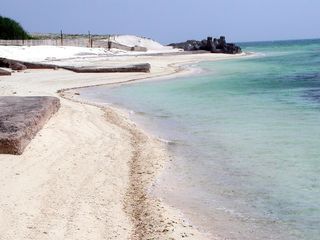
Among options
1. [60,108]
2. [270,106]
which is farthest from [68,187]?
[270,106]

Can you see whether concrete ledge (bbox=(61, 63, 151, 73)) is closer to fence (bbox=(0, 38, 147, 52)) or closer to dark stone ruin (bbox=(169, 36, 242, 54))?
fence (bbox=(0, 38, 147, 52))

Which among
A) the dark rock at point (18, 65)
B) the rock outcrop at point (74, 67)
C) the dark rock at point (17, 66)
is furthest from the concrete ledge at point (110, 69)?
the dark rock at point (17, 66)

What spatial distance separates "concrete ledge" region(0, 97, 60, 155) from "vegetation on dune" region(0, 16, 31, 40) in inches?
1574

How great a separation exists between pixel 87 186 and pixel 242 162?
2.40m

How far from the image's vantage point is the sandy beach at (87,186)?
4.53 metres

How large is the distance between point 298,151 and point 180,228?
3.61 metres

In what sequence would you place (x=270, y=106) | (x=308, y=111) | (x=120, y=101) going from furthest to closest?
(x=120, y=101) → (x=270, y=106) → (x=308, y=111)

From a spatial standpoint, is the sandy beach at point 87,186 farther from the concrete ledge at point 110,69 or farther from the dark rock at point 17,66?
the dark rock at point 17,66

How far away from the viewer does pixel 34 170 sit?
6.19m

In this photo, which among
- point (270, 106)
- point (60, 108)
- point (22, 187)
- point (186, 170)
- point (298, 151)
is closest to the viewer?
point (22, 187)

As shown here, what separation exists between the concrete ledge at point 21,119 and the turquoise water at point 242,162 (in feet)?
6.25

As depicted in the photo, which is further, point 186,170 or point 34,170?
point 186,170

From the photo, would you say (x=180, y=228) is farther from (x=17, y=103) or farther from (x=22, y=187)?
(x=17, y=103)

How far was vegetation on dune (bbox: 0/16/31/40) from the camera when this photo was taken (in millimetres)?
47931
